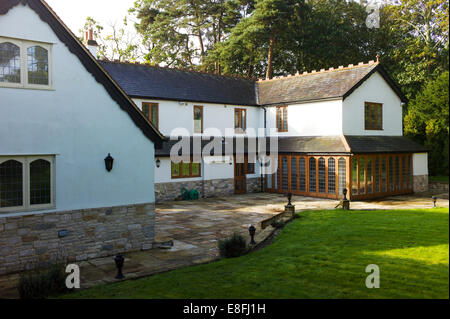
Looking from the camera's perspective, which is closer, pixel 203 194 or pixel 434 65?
pixel 203 194

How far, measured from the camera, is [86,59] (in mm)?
9984

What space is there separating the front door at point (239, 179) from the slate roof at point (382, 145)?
694 cm

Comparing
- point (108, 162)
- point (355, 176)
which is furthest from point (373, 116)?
point (108, 162)

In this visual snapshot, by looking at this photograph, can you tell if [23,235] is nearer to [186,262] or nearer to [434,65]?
[186,262]

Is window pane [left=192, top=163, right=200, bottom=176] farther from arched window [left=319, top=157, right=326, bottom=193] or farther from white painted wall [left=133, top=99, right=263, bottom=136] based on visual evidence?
arched window [left=319, top=157, right=326, bottom=193]

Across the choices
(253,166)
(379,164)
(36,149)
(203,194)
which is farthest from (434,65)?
(36,149)

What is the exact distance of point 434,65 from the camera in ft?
93.9

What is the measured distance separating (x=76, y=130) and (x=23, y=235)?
112 inches

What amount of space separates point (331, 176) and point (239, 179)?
6129mm

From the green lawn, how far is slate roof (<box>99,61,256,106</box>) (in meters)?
14.2

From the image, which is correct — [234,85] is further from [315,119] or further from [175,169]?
[175,169]

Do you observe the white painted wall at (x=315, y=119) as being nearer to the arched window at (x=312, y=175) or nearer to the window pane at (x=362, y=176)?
the arched window at (x=312, y=175)

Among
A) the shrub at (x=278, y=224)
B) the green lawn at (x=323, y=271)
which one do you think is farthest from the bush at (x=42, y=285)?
the shrub at (x=278, y=224)
